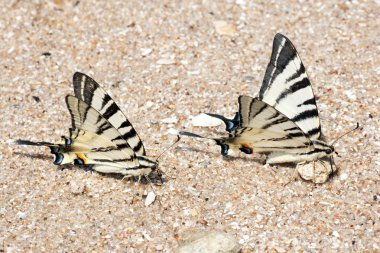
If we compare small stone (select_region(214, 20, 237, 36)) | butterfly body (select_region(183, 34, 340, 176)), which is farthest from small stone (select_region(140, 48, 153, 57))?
butterfly body (select_region(183, 34, 340, 176))

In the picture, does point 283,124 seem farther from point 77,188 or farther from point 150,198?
point 77,188

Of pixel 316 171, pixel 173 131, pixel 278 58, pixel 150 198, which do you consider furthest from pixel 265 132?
pixel 150 198

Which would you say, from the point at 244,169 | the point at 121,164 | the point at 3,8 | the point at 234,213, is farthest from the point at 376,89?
the point at 3,8

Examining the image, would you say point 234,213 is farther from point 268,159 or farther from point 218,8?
point 218,8

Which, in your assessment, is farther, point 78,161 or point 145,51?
point 145,51

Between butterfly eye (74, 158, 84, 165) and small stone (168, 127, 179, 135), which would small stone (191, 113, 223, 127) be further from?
butterfly eye (74, 158, 84, 165)

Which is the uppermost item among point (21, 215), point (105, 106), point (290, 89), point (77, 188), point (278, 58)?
point (278, 58)
